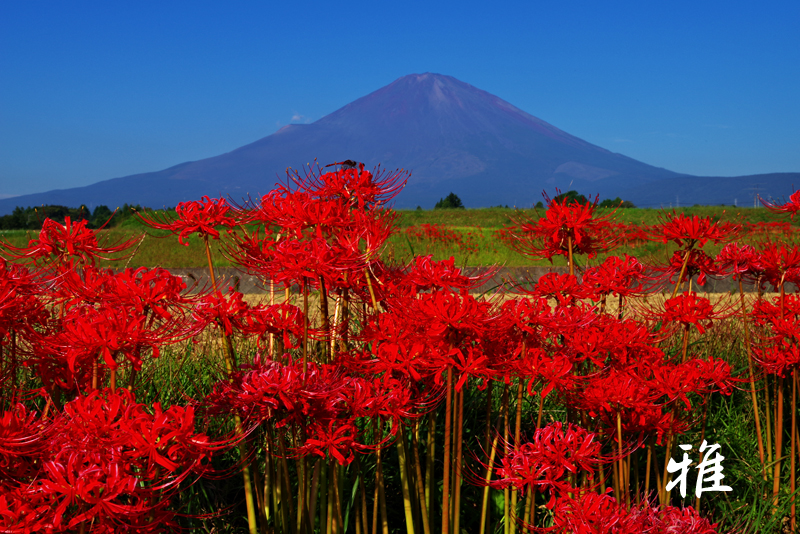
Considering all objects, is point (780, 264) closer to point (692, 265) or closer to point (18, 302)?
point (692, 265)

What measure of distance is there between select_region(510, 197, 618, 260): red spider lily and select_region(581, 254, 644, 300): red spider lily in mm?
148

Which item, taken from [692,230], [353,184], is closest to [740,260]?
[692,230]

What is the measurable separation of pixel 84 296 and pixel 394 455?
2013mm

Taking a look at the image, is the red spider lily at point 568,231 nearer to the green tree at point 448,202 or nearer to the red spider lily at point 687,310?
the red spider lily at point 687,310

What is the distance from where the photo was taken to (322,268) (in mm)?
1939

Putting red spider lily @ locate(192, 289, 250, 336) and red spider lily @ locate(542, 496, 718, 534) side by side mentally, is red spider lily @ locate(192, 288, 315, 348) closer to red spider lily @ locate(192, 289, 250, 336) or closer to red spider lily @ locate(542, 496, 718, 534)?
red spider lily @ locate(192, 289, 250, 336)

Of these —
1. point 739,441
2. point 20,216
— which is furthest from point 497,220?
point 20,216

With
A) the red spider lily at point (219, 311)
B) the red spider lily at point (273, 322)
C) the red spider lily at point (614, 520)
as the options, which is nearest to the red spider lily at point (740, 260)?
the red spider lily at point (614, 520)

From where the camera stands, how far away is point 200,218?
96.6 inches

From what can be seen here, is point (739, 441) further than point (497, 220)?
No

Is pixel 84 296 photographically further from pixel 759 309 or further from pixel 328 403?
pixel 759 309

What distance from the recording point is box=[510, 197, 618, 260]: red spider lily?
285cm

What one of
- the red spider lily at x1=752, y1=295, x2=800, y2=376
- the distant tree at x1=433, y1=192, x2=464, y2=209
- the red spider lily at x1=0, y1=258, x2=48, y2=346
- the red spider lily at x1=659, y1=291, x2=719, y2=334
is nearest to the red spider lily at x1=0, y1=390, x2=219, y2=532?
the red spider lily at x1=0, y1=258, x2=48, y2=346

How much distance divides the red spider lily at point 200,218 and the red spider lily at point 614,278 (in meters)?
1.53
